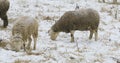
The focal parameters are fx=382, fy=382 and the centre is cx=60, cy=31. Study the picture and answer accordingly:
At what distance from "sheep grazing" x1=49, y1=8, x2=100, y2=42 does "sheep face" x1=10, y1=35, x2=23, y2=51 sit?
142 inches

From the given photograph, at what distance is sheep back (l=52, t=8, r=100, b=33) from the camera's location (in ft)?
51.4

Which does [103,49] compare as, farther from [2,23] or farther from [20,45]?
[2,23]

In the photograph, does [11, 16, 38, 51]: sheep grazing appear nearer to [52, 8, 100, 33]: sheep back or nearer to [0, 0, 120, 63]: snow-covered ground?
[0, 0, 120, 63]: snow-covered ground

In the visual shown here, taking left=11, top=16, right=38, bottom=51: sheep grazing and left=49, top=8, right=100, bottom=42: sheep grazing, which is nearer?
left=11, top=16, right=38, bottom=51: sheep grazing

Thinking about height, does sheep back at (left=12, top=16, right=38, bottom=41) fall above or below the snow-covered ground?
above

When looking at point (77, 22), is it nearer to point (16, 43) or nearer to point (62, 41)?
point (62, 41)

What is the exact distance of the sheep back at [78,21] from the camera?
15.7 m

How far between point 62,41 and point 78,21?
3.49ft

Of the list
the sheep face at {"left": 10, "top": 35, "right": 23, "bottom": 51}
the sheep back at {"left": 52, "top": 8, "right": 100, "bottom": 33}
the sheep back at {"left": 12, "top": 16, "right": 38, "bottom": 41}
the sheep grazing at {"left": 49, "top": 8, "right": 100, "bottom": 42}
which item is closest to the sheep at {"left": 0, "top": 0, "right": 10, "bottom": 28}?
the sheep grazing at {"left": 49, "top": 8, "right": 100, "bottom": 42}

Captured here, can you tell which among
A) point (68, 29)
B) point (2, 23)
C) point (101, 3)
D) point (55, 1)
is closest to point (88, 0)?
point (101, 3)

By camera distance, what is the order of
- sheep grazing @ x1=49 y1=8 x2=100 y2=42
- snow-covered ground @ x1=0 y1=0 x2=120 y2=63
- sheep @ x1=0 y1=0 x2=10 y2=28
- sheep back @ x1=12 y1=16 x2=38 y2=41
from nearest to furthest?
1. snow-covered ground @ x1=0 y1=0 x2=120 y2=63
2. sheep back @ x1=12 y1=16 x2=38 y2=41
3. sheep grazing @ x1=49 y1=8 x2=100 y2=42
4. sheep @ x1=0 y1=0 x2=10 y2=28

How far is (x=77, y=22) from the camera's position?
51.4 ft

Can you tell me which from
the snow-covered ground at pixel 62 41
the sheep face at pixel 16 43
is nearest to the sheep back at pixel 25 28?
the sheep face at pixel 16 43

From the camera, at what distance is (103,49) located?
1445 cm
